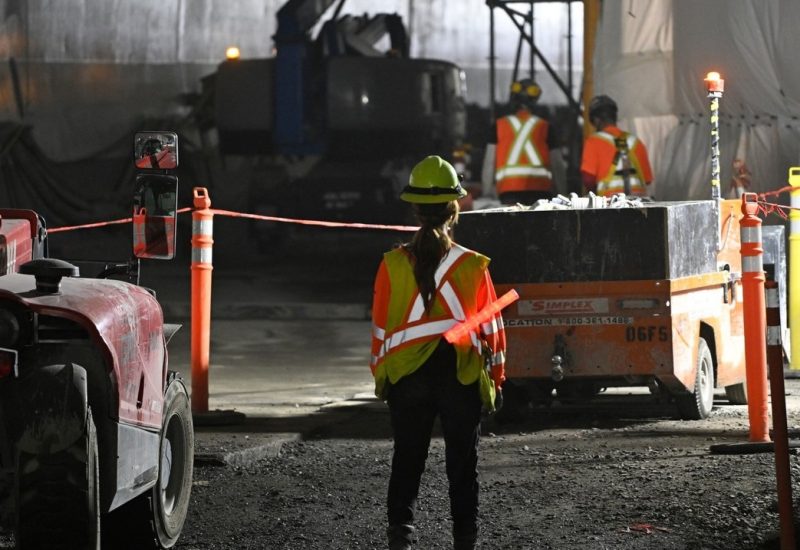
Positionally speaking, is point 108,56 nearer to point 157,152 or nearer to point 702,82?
point 702,82

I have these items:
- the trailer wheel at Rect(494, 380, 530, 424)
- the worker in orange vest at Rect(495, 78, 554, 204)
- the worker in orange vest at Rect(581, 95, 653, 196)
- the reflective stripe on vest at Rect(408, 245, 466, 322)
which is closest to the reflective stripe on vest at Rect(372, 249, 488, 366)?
the reflective stripe on vest at Rect(408, 245, 466, 322)

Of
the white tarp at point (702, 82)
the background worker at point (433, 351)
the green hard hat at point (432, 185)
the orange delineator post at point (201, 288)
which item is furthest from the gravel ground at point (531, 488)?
the white tarp at point (702, 82)

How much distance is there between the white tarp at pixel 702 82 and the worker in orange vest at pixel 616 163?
1.39 meters

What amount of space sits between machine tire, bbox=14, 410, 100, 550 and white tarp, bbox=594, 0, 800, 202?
422 inches

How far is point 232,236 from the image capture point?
26.4 m

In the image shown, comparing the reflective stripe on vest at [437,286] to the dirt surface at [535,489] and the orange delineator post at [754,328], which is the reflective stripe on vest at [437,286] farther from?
the orange delineator post at [754,328]

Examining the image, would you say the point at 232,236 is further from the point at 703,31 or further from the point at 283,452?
the point at 283,452

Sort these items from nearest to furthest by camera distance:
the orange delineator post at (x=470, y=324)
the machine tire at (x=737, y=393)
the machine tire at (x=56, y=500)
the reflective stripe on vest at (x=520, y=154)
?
the machine tire at (x=56, y=500), the orange delineator post at (x=470, y=324), the machine tire at (x=737, y=393), the reflective stripe on vest at (x=520, y=154)

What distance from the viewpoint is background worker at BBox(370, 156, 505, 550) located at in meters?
6.12

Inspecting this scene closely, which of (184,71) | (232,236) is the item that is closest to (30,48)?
(184,71)

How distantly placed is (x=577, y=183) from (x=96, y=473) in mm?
22126

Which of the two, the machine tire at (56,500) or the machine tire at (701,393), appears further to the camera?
the machine tire at (701,393)

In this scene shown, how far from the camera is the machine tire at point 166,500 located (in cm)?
643

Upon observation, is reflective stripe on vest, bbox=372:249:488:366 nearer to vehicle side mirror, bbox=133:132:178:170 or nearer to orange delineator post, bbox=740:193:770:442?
vehicle side mirror, bbox=133:132:178:170
